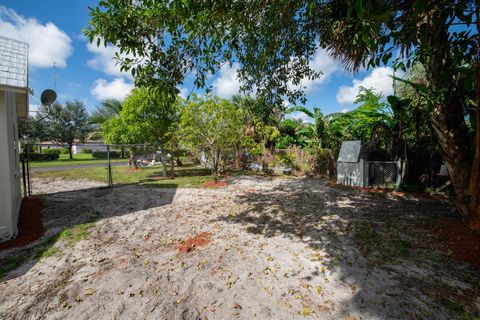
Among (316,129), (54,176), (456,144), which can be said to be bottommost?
(54,176)

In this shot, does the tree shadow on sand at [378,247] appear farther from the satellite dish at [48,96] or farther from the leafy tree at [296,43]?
the satellite dish at [48,96]

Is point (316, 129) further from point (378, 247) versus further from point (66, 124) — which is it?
point (66, 124)

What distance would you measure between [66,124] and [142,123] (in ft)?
104

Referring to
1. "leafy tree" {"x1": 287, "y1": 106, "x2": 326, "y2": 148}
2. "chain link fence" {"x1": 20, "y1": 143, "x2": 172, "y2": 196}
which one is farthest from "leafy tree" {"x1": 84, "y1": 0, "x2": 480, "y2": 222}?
"leafy tree" {"x1": 287, "y1": 106, "x2": 326, "y2": 148}

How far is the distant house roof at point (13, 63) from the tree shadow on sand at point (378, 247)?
546 centimetres

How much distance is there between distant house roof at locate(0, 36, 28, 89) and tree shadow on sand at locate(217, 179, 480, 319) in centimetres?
546

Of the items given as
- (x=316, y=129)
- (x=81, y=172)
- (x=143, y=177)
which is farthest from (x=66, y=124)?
(x=316, y=129)

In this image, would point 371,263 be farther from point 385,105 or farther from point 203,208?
point 385,105

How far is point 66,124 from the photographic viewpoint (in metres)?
35.3

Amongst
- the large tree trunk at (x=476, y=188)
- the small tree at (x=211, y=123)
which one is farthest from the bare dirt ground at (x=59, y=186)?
the large tree trunk at (x=476, y=188)

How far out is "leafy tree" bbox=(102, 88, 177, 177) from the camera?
1306cm

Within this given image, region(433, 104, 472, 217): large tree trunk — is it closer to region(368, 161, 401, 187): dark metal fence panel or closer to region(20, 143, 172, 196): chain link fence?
region(368, 161, 401, 187): dark metal fence panel

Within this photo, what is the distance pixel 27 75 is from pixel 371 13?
6571 millimetres

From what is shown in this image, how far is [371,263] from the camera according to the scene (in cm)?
361
